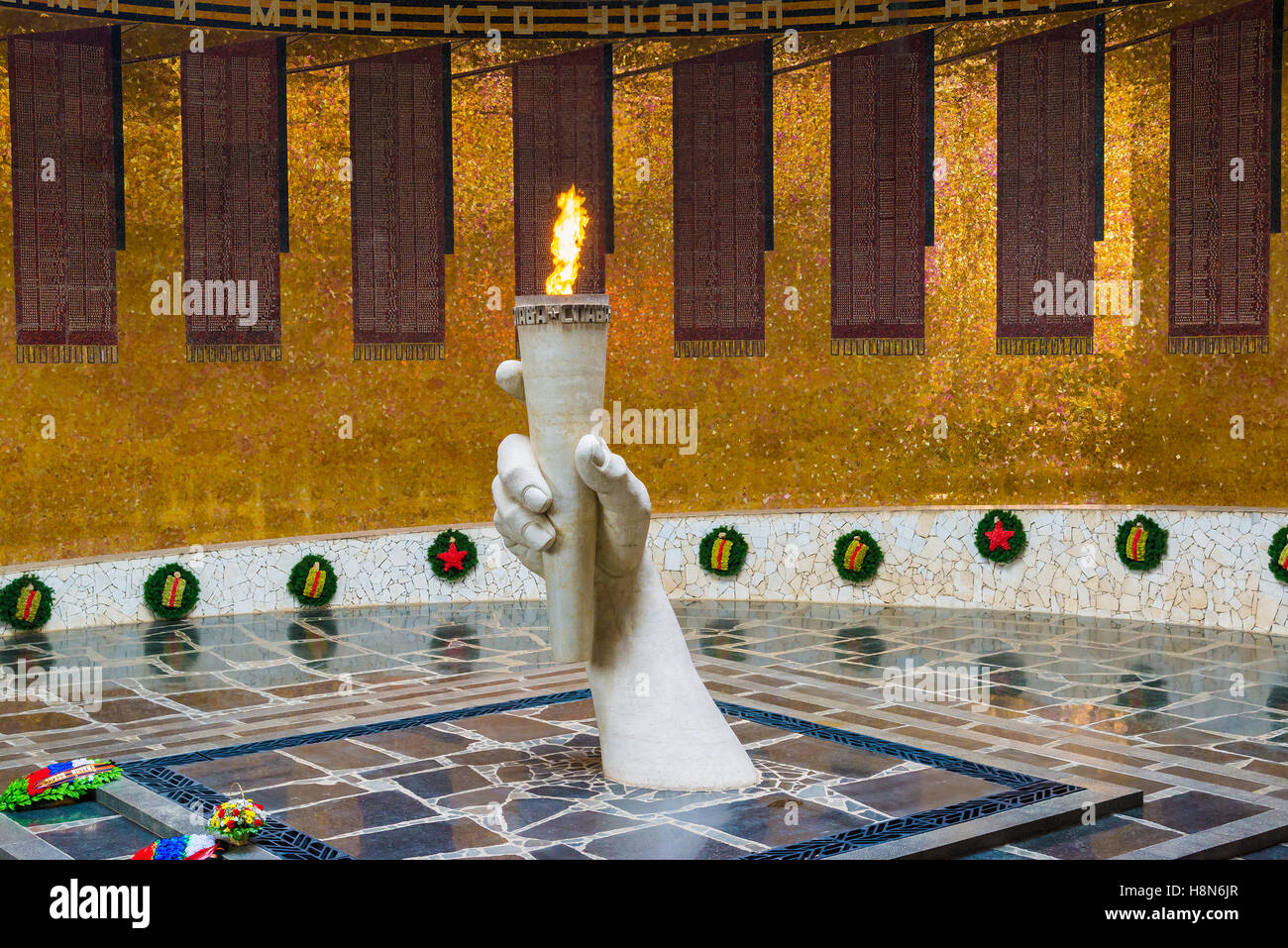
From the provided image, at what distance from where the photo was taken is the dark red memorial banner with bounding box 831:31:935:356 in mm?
12836

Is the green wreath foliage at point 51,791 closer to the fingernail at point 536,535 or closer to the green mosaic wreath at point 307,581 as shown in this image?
the fingernail at point 536,535

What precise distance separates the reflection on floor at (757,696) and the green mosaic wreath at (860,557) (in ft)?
1.39

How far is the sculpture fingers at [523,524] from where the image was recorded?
6.27 m

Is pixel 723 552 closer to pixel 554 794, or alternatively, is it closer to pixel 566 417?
pixel 554 794

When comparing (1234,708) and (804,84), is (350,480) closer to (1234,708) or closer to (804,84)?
(804,84)

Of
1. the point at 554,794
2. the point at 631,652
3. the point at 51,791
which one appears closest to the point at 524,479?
the point at 631,652

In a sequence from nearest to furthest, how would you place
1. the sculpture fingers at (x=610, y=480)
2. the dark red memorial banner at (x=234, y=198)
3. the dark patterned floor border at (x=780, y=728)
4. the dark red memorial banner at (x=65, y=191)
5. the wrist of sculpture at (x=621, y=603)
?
1. the dark patterned floor border at (x=780, y=728)
2. the sculpture fingers at (x=610, y=480)
3. the wrist of sculpture at (x=621, y=603)
4. the dark red memorial banner at (x=65, y=191)
5. the dark red memorial banner at (x=234, y=198)

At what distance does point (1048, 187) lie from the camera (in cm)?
1252

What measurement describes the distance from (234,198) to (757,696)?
6.76m

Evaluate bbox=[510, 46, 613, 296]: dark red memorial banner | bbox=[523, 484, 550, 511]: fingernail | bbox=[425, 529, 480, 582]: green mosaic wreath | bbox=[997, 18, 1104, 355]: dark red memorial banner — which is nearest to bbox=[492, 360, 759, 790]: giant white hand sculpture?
bbox=[523, 484, 550, 511]: fingernail

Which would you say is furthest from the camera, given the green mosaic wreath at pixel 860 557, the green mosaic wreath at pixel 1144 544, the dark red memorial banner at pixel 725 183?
the dark red memorial banner at pixel 725 183

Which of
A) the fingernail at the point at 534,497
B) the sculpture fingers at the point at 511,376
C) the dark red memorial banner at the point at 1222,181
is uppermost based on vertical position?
the dark red memorial banner at the point at 1222,181

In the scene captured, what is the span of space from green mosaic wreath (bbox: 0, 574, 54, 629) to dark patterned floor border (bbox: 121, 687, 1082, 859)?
466cm

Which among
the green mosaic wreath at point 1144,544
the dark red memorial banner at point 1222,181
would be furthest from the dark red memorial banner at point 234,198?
the dark red memorial banner at point 1222,181
